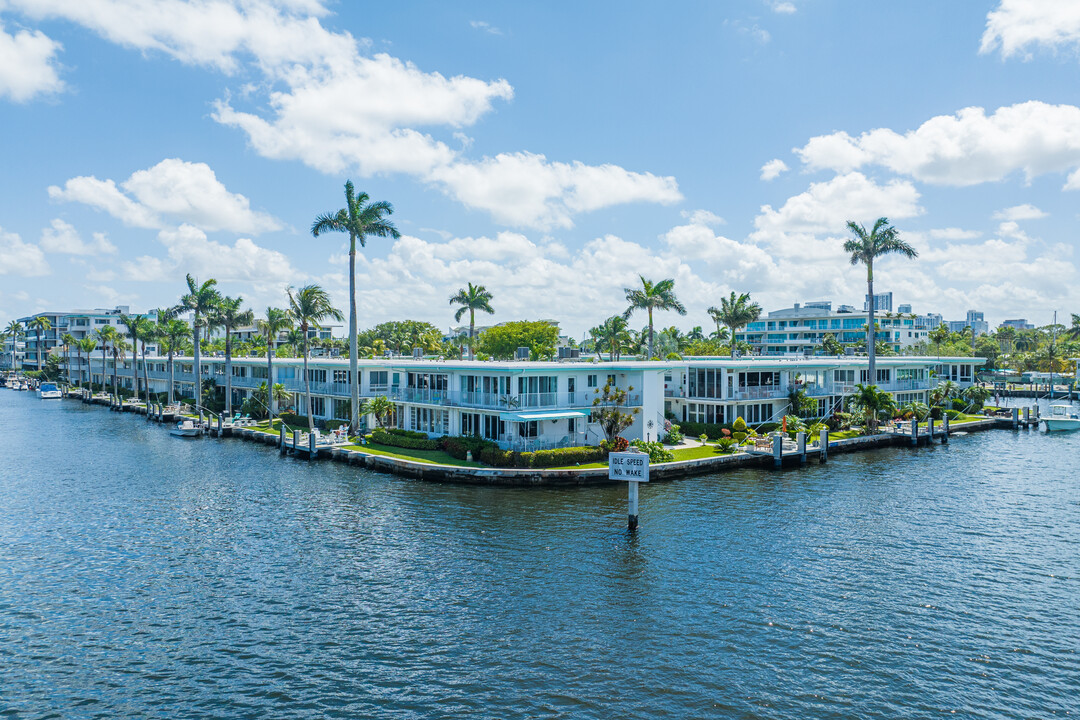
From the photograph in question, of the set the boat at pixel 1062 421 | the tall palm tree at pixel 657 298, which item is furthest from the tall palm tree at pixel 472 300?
the boat at pixel 1062 421

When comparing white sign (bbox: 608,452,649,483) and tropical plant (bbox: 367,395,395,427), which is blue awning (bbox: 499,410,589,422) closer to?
white sign (bbox: 608,452,649,483)

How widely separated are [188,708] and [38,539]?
20541 millimetres

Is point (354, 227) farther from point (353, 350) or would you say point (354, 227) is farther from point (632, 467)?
point (632, 467)

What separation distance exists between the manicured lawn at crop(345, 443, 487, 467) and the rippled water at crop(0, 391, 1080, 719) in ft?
11.6

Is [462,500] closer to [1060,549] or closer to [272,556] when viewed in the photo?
[272,556]

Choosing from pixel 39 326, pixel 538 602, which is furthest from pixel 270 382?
pixel 39 326

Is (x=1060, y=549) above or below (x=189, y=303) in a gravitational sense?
below

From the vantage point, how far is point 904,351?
9256cm

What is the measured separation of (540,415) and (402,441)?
13.5m

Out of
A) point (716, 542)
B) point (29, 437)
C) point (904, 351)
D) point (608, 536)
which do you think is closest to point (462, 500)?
point (608, 536)

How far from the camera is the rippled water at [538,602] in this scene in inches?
694

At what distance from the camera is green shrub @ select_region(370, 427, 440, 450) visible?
49781mm

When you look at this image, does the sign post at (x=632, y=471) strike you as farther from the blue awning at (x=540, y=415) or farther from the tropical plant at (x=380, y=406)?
the tropical plant at (x=380, y=406)

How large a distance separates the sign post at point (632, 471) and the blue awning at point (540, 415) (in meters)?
12.3
